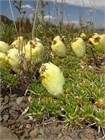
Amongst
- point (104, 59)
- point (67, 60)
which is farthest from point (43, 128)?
point (104, 59)

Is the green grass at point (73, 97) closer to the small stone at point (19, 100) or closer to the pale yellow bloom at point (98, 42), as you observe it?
the small stone at point (19, 100)

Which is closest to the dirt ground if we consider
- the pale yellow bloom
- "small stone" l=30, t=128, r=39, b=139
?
"small stone" l=30, t=128, r=39, b=139

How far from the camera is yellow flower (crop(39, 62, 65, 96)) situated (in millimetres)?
2004

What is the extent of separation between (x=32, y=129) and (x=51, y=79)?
0.30 meters

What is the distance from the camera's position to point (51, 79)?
79.2 inches

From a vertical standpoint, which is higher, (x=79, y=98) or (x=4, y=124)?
(x=79, y=98)

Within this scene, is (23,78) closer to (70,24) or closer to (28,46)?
(28,46)

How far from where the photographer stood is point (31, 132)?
1.86 m

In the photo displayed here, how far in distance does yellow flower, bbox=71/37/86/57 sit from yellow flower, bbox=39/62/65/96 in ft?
2.34

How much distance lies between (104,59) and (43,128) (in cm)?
107

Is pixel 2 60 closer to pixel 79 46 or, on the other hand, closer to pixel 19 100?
pixel 19 100

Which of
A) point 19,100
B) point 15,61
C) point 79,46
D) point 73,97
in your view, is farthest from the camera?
point 79,46

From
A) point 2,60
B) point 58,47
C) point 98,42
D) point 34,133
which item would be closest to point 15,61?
point 2,60

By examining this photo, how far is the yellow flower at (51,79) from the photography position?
78.9 inches
